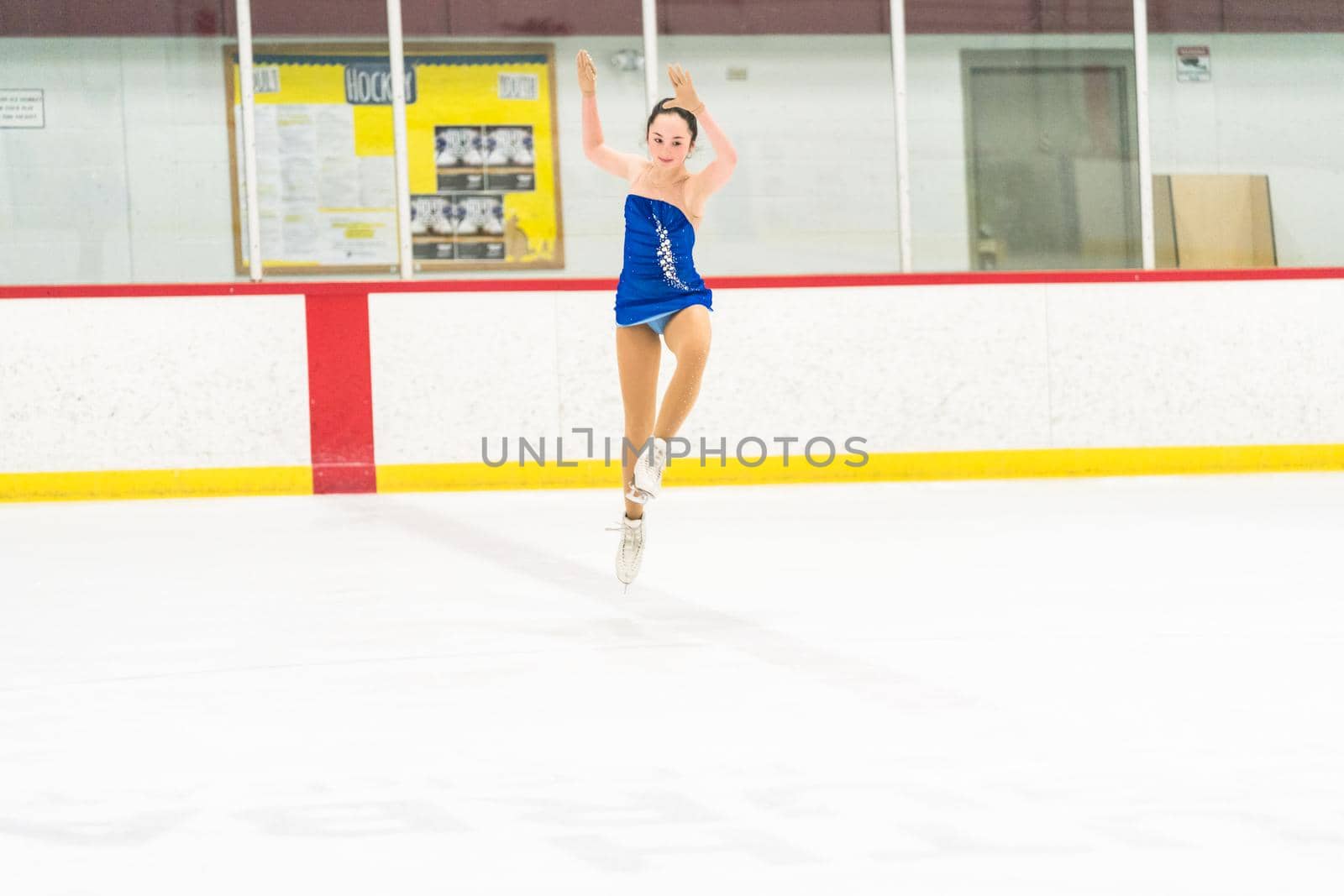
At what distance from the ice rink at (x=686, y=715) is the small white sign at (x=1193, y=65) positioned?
12.0ft

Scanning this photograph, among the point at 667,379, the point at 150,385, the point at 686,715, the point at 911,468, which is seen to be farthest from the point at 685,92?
the point at 150,385

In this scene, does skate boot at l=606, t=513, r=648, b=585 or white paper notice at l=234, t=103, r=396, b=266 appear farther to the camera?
white paper notice at l=234, t=103, r=396, b=266

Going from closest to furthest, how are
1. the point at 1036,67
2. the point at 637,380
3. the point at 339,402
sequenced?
the point at 637,380 < the point at 339,402 < the point at 1036,67

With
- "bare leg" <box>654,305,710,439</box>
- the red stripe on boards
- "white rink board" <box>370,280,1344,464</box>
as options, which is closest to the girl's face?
"bare leg" <box>654,305,710,439</box>

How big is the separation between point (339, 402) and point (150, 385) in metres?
0.89

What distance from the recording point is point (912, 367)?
8539 millimetres

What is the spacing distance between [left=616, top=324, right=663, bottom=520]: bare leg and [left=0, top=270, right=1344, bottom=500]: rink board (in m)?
3.29

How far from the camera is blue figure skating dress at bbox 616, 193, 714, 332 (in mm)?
4938

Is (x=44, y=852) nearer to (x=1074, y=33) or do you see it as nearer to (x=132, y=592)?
(x=132, y=592)

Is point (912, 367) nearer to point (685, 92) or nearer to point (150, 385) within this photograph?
point (150, 385)

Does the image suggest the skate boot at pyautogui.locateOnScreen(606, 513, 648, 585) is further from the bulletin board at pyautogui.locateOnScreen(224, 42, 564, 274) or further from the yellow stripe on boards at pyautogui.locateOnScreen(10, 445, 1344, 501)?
the bulletin board at pyautogui.locateOnScreen(224, 42, 564, 274)

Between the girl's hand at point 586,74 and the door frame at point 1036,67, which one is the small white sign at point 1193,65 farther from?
the girl's hand at point 586,74

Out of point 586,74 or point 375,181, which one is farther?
point 375,181

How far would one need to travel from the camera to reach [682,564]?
219 inches
